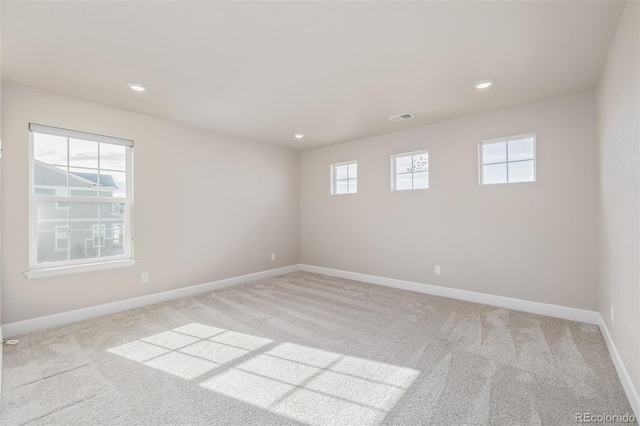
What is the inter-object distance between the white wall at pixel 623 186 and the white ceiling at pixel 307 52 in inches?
10.1

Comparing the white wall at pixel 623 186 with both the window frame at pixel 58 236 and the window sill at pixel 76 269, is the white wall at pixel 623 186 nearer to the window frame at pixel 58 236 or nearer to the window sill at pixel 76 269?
the window sill at pixel 76 269

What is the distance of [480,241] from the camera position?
12.7 ft

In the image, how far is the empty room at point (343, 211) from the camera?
189 cm

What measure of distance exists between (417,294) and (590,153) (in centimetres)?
261

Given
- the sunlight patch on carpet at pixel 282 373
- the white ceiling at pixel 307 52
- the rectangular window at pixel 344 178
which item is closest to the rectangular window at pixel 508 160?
the white ceiling at pixel 307 52

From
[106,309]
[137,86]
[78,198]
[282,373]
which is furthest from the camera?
[106,309]

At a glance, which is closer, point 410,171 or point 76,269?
point 76,269

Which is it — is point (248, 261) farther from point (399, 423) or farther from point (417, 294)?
point (399, 423)

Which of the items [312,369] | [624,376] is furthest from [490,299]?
[312,369]

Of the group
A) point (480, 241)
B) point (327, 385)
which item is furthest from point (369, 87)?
point (327, 385)

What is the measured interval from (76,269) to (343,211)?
12.6ft

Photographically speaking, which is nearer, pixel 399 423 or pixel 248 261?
pixel 399 423

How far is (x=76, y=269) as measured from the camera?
3254mm

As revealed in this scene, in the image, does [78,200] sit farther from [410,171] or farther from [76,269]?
[410,171]
